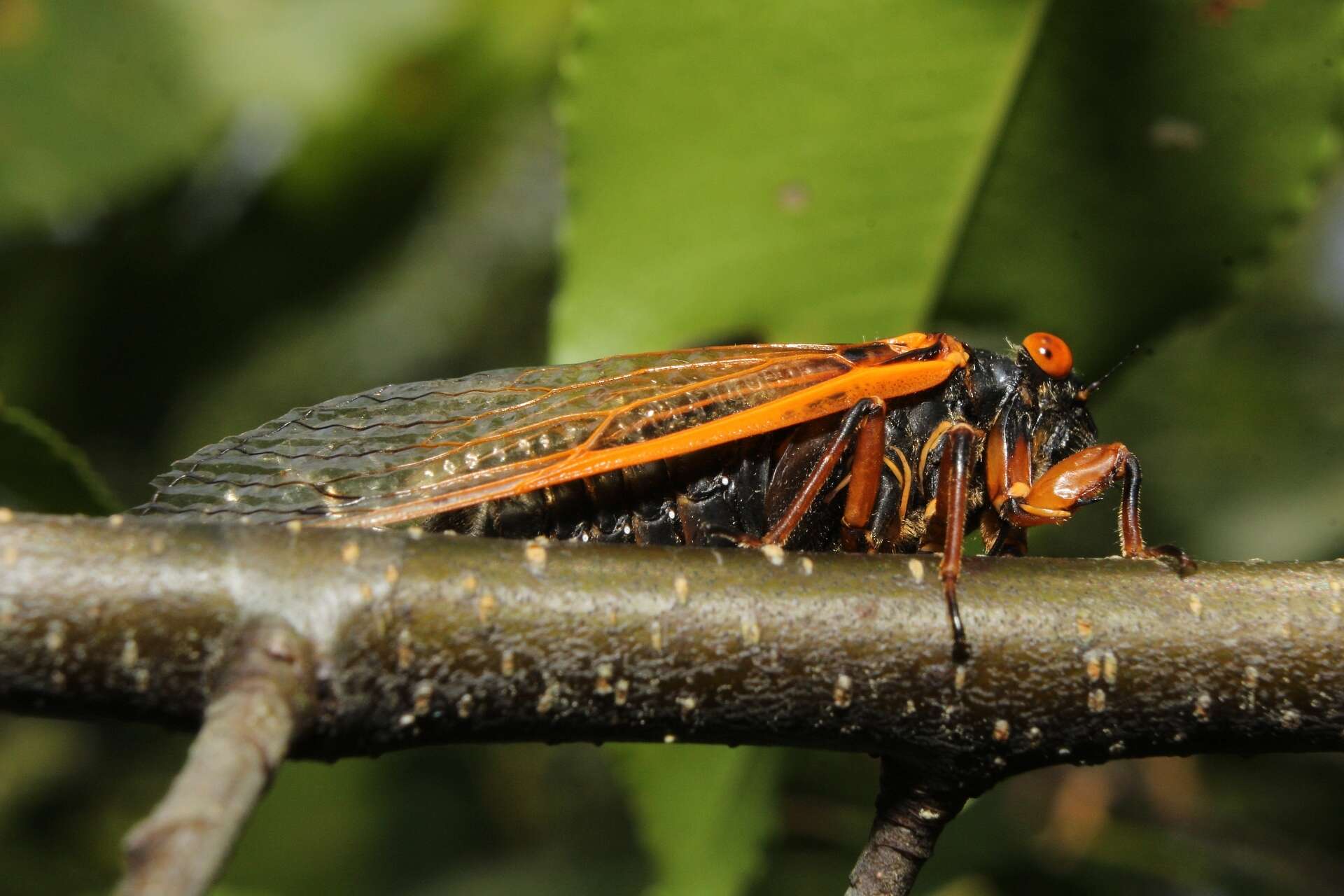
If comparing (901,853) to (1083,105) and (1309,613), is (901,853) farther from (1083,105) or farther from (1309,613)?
(1083,105)

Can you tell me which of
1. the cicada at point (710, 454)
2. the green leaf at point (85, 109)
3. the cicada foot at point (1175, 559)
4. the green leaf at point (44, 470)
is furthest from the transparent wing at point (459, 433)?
the green leaf at point (85, 109)

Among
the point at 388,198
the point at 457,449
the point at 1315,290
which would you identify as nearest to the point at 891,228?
the point at 457,449

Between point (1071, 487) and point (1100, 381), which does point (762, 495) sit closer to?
point (1071, 487)

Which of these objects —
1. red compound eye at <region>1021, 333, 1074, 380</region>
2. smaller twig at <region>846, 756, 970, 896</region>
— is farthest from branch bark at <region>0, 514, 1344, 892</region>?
red compound eye at <region>1021, 333, 1074, 380</region>

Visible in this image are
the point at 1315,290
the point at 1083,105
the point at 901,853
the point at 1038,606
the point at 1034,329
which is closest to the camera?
the point at 901,853

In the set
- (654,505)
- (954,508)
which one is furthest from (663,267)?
(954,508)

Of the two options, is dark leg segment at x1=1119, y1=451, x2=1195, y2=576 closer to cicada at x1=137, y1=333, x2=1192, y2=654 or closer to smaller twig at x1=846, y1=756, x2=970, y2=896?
cicada at x1=137, y1=333, x2=1192, y2=654

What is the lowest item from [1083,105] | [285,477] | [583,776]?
[285,477]
